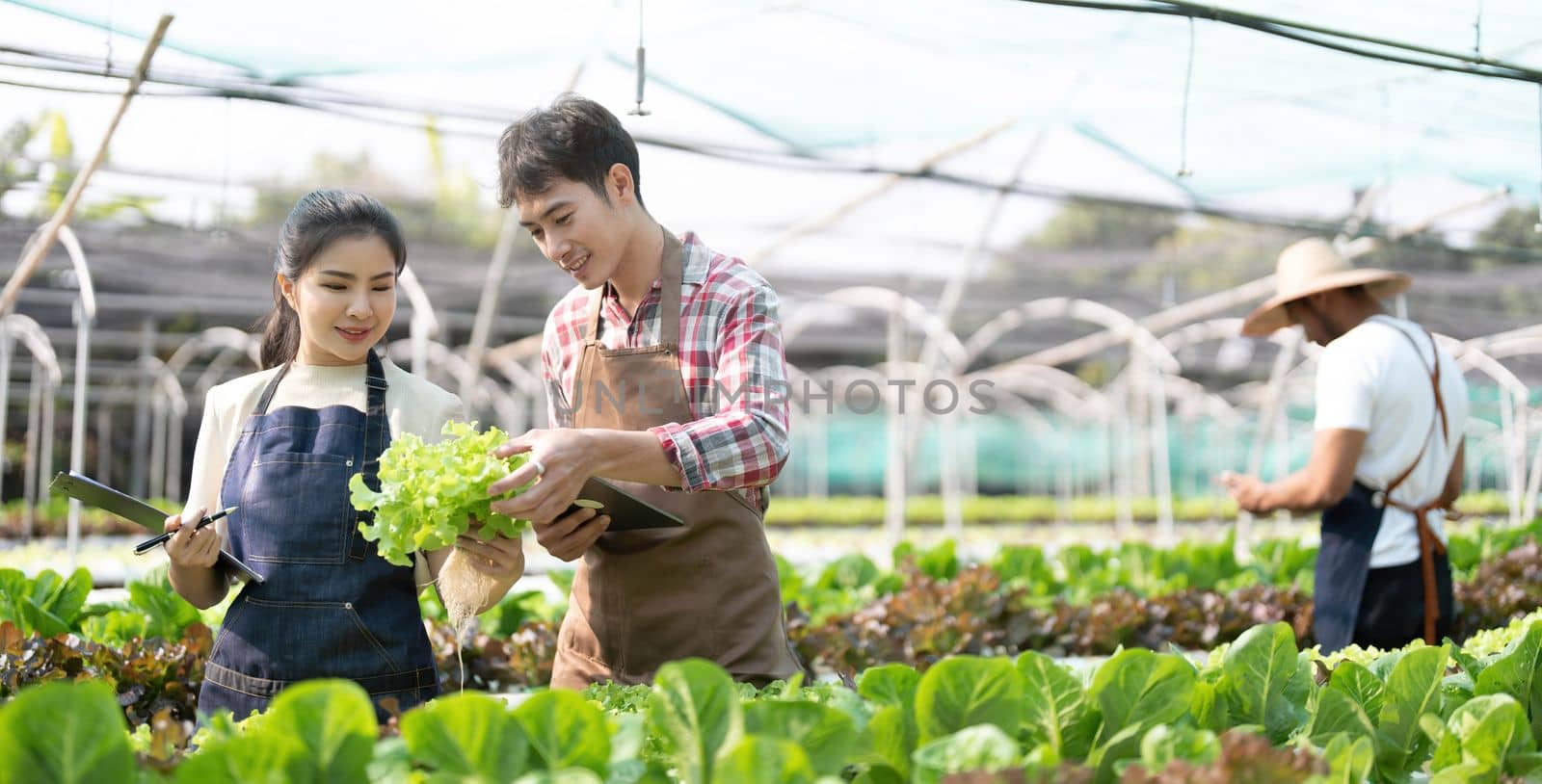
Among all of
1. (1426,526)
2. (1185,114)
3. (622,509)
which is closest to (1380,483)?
(1426,526)

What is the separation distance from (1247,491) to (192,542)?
2.79 m

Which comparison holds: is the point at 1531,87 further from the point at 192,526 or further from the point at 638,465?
the point at 192,526

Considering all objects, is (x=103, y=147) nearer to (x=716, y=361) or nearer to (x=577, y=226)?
(x=577, y=226)

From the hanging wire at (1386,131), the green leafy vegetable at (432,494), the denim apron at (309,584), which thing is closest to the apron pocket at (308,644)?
the denim apron at (309,584)

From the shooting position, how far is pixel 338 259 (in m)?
2.17

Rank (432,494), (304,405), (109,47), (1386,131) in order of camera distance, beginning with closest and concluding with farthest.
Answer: (432,494) → (304,405) → (109,47) → (1386,131)

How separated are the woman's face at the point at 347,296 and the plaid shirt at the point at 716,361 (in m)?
0.40

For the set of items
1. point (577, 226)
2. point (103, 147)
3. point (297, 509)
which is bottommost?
point (297, 509)

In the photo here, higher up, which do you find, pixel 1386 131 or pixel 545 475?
pixel 1386 131

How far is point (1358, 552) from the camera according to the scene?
11.0 ft

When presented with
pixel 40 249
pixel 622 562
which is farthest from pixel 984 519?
pixel 622 562

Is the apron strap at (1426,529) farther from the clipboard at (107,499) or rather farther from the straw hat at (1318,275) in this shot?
the clipboard at (107,499)

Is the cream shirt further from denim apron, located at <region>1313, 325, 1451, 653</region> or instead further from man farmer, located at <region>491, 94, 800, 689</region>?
denim apron, located at <region>1313, 325, 1451, 653</region>

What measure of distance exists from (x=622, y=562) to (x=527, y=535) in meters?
9.24
